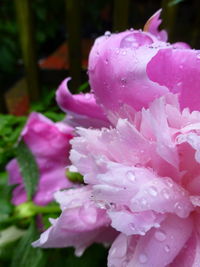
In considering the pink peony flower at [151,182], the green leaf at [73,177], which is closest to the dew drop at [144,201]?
the pink peony flower at [151,182]

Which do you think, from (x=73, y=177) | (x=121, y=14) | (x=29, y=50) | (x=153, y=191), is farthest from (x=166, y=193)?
→ (x=29, y=50)

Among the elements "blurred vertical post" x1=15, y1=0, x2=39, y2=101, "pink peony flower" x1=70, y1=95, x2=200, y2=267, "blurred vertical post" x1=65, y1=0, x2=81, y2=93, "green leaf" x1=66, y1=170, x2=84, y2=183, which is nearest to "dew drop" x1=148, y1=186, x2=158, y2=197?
"pink peony flower" x1=70, y1=95, x2=200, y2=267

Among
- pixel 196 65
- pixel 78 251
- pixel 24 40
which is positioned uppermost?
pixel 196 65

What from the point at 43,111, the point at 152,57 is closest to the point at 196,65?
the point at 152,57

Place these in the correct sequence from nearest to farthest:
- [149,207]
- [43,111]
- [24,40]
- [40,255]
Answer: [149,207], [40,255], [43,111], [24,40]

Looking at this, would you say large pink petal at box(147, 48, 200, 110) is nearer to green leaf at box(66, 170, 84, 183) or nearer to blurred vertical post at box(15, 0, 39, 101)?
green leaf at box(66, 170, 84, 183)

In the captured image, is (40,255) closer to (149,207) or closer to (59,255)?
(59,255)

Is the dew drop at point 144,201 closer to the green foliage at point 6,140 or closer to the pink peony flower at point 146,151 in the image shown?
the pink peony flower at point 146,151
